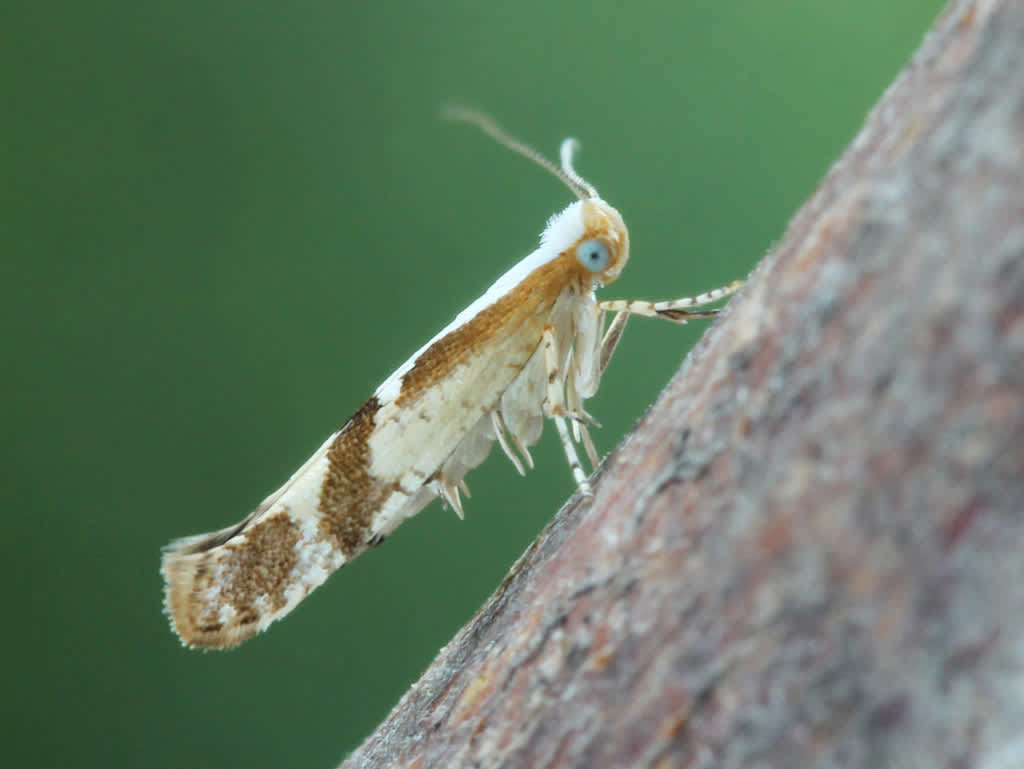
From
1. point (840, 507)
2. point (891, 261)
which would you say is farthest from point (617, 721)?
point (891, 261)

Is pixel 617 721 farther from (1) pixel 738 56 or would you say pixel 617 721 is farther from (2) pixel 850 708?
(1) pixel 738 56

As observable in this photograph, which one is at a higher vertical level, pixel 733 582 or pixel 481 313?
pixel 481 313

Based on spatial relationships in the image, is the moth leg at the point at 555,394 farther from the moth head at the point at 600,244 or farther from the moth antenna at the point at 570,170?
the moth antenna at the point at 570,170

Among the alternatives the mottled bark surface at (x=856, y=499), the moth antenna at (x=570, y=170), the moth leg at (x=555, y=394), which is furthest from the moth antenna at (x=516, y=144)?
the mottled bark surface at (x=856, y=499)

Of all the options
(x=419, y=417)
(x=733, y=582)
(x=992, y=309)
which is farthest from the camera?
(x=419, y=417)

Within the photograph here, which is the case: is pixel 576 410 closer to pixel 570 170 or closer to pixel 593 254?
pixel 593 254

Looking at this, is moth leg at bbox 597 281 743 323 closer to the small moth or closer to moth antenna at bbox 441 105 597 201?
the small moth

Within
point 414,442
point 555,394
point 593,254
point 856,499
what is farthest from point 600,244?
point 856,499
